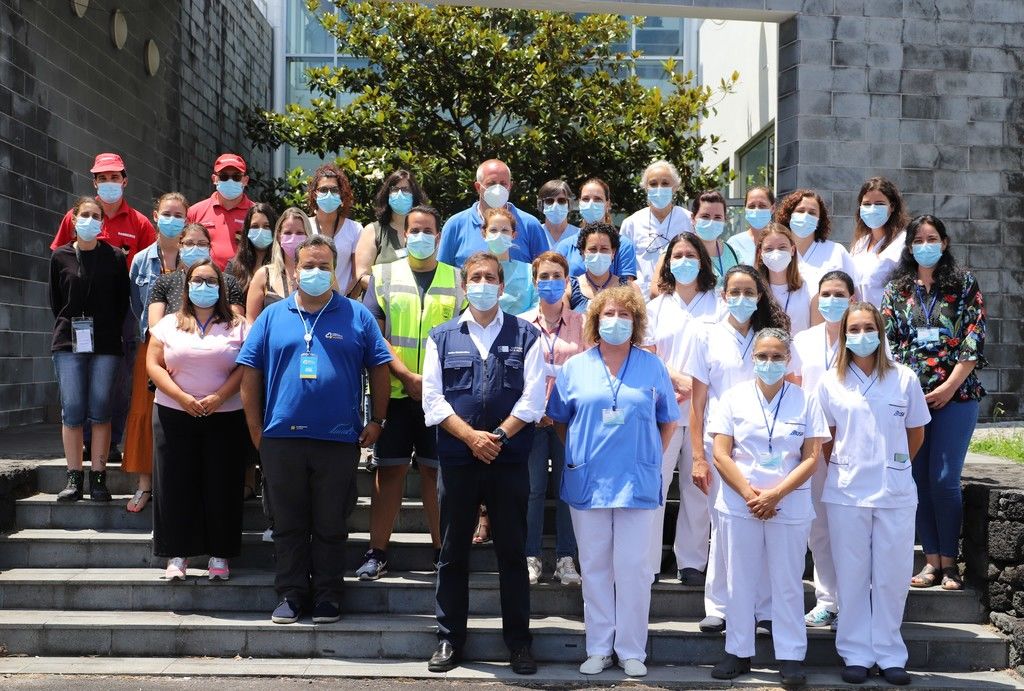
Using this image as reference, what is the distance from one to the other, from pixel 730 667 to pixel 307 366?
266 centimetres

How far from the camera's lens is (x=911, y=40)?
9.91m

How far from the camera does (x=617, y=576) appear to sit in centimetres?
550

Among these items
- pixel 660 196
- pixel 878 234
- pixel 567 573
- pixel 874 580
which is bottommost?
pixel 567 573

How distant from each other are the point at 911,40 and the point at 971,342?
4.84 meters

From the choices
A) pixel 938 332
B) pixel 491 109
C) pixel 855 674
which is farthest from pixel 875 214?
pixel 491 109

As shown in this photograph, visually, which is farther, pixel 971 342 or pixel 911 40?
pixel 911 40

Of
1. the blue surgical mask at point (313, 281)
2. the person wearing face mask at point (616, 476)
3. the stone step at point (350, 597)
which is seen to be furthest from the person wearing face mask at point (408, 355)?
the person wearing face mask at point (616, 476)

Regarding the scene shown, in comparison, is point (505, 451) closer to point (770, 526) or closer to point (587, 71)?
point (770, 526)

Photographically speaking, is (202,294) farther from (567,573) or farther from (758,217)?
(758,217)

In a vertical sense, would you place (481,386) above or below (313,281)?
below

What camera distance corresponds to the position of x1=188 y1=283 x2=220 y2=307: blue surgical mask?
609 centimetres

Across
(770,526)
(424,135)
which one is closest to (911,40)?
(424,135)

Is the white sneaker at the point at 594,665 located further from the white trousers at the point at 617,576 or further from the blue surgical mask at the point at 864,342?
the blue surgical mask at the point at 864,342

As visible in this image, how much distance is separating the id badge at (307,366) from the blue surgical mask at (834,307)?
2.75 meters
